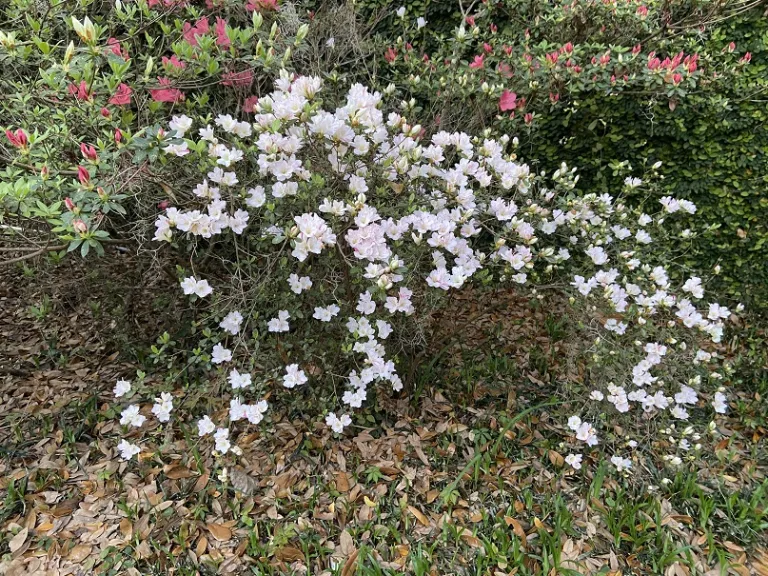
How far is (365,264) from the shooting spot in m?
2.02

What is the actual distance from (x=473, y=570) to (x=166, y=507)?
1.22 m

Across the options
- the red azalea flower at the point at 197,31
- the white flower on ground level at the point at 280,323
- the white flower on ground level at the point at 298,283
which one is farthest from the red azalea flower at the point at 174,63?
the white flower on ground level at the point at 280,323

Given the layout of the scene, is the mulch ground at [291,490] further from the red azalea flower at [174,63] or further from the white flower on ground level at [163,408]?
the red azalea flower at [174,63]

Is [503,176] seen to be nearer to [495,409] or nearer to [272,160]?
[272,160]

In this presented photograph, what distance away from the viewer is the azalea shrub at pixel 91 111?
1.69 metres

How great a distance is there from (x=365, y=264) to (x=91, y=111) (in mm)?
1131

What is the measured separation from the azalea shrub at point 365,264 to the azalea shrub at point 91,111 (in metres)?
0.16

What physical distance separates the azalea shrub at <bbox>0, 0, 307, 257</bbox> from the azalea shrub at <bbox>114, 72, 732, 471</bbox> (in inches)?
6.1

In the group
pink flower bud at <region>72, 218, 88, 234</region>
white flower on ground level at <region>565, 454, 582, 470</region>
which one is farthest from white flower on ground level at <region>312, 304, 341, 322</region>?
white flower on ground level at <region>565, 454, 582, 470</region>

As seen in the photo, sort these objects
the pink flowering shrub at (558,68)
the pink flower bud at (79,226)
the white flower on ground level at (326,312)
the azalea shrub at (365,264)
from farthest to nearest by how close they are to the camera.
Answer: the pink flowering shrub at (558,68) < the white flower on ground level at (326,312) < the azalea shrub at (365,264) < the pink flower bud at (79,226)

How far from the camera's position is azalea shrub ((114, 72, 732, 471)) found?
1.88 m

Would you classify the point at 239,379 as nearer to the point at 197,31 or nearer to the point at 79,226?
the point at 79,226

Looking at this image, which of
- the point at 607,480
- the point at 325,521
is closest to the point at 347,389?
the point at 325,521

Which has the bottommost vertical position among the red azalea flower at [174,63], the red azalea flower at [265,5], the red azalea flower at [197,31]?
the red azalea flower at [174,63]
